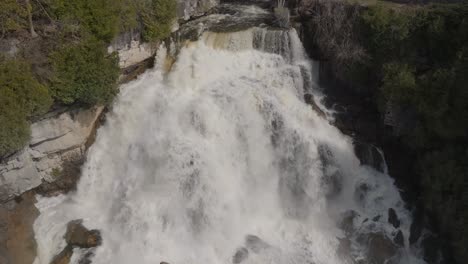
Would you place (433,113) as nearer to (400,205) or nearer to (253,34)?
(400,205)

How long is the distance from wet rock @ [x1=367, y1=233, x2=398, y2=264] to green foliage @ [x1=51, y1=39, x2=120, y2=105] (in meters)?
11.5

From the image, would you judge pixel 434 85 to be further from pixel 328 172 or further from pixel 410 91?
pixel 328 172

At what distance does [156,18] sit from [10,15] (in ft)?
20.2

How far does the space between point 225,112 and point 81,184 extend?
638 centimetres

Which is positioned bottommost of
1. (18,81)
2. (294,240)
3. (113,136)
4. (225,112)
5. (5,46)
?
(294,240)

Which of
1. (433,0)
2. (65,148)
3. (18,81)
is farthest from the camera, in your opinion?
(433,0)

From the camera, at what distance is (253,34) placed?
61.3 ft

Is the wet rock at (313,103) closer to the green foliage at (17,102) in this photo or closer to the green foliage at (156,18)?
the green foliage at (156,18)

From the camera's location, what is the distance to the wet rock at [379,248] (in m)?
14.8

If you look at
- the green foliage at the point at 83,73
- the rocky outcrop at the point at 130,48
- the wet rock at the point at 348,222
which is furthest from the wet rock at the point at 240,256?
the rocky outcrop at the point at 130,48

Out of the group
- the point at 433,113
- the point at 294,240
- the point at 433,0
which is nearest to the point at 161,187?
the point at 294,240

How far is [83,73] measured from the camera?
15.1m

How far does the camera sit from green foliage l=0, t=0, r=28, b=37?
13970mm

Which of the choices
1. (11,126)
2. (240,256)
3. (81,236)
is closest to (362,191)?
(240,256)
